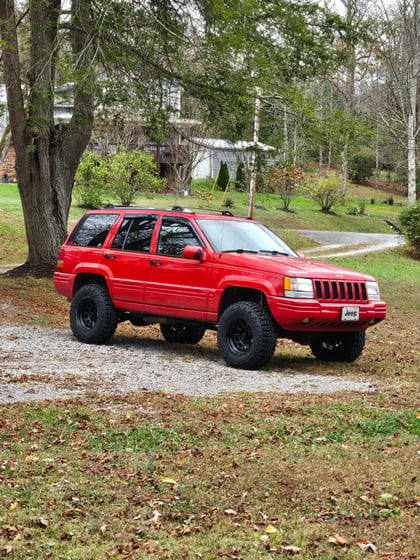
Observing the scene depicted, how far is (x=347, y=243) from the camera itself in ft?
123

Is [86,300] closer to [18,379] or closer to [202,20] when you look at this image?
[18,379]

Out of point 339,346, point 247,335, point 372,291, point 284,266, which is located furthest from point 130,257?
point 372,291

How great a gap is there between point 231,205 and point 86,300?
34.4 meters

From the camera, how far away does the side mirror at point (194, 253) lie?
10.8 meters

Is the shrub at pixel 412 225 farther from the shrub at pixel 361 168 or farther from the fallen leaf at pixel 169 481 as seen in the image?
the shrub at pixel 361 168

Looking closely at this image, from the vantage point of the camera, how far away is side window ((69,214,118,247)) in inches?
483

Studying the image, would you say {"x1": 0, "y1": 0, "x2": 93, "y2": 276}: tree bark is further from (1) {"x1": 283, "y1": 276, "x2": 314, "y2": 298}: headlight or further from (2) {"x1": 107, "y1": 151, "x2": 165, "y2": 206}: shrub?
(2) {"x1": 107, "y1": 151, "x2": 165, "y2": 206}: shrub

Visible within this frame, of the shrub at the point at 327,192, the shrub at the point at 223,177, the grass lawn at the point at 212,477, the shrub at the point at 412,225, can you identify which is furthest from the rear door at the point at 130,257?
the shrub at the point at 223,177

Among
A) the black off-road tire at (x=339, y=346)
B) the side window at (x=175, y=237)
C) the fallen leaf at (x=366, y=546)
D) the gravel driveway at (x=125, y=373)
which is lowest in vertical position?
the fallen leaf at (x=366, y=546)

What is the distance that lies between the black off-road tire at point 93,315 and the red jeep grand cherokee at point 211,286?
2cm

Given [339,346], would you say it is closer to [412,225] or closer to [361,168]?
[412,225]

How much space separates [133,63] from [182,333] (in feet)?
21.6

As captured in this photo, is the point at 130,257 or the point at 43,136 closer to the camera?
the point at 130,257

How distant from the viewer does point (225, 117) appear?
17.9 meters
